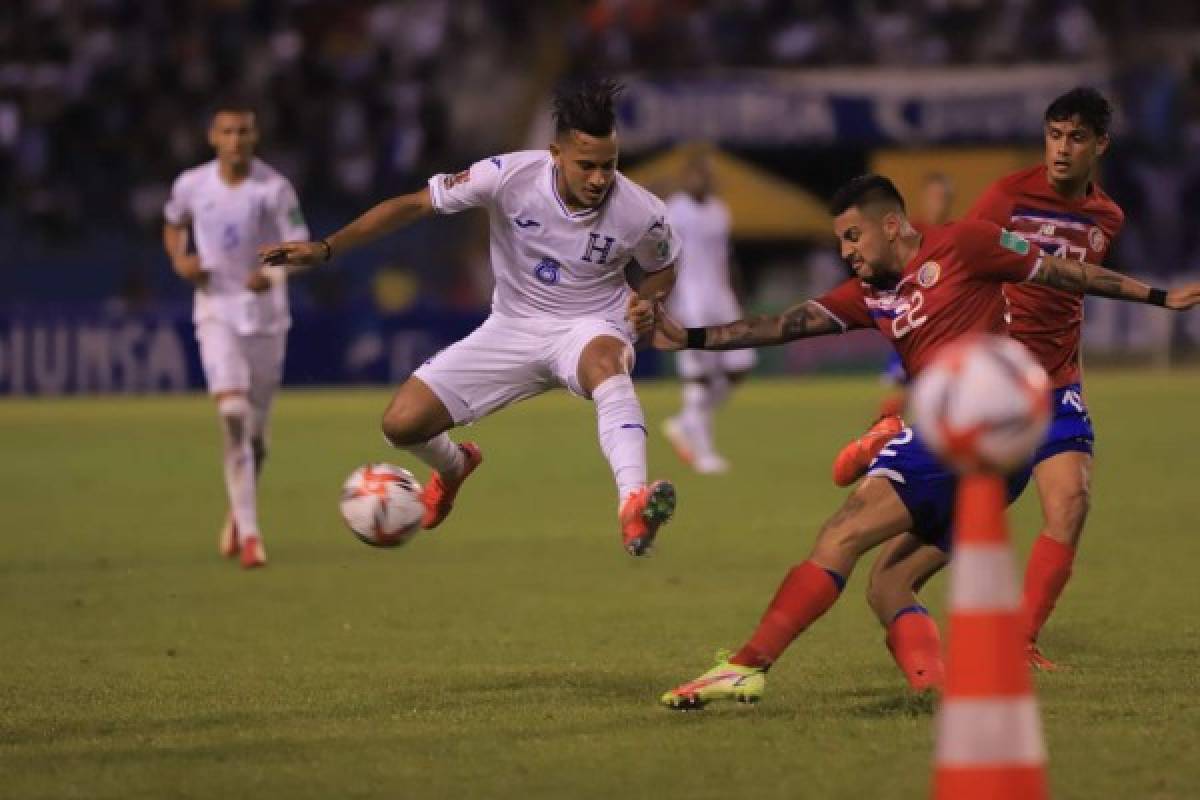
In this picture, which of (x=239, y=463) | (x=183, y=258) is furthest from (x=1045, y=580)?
(x=183, y=258)

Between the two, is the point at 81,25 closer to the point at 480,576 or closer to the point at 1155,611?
the point at 480,576

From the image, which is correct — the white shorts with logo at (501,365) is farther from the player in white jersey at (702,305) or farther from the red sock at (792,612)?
the player in white jersey at (702,305)

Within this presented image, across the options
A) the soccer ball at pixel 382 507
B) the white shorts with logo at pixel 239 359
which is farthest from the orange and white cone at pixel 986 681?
the white shorts with logo at pixel 239 359

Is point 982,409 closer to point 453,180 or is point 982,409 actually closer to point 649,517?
point 649,517

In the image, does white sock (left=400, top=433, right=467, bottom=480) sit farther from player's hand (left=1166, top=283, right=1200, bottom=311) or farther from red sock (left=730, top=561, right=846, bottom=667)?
player's hand (left=1166, top=283, right=1200, bottom=311)

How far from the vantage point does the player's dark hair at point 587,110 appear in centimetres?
879

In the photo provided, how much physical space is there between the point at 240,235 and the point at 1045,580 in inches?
244

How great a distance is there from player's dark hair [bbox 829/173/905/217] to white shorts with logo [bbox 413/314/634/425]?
1.99 metres

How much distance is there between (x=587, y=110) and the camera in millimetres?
8789

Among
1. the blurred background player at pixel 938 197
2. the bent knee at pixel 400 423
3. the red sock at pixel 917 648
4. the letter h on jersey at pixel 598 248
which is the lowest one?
the red sock at pixel 917 648

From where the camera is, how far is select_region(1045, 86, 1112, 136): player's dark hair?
28.9 feet

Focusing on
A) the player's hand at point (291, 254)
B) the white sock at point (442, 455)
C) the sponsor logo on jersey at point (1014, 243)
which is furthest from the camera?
the white sock at point (442, 455)

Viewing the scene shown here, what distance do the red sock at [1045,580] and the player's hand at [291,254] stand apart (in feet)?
10.2

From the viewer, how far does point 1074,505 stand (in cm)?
865
